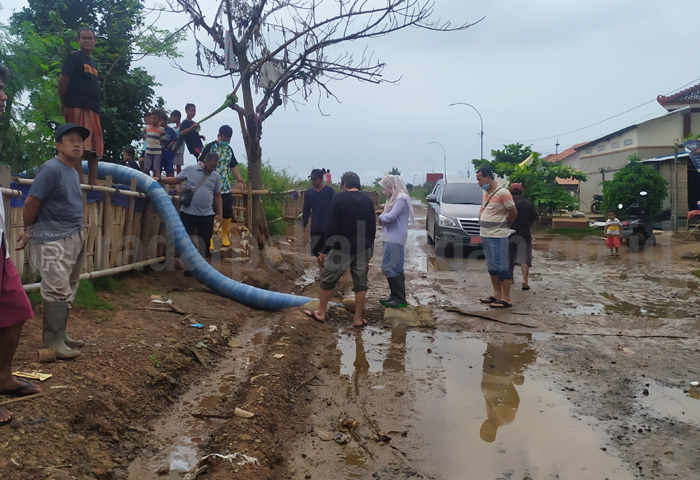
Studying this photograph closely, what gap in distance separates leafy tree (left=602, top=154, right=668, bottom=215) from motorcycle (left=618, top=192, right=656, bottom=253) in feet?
10.2

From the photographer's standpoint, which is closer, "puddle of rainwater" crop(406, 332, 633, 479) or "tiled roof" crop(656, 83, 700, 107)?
"puddle of rainwater" crop(406, 332, 633, 479)

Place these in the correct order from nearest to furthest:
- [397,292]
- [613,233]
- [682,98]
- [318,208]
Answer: [397,292] < [318,208] < [613,233] < [682,98]

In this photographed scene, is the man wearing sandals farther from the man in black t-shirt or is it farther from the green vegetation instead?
the green vegetation

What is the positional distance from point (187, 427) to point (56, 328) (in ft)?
4.25

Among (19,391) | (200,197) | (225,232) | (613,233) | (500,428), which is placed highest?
(200,197)

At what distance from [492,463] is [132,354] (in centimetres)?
293

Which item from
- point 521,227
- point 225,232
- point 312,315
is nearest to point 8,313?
point 312,315

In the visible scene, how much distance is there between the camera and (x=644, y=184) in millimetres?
18953

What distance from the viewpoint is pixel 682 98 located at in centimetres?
2688

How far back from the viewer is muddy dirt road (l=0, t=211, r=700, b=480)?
3.38 meters

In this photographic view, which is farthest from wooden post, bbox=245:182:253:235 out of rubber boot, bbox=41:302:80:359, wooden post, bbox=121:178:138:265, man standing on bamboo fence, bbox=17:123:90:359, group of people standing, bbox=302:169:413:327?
rubber boot, bbox=41:302:80:359

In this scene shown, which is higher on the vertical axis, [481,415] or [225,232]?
[225,232]

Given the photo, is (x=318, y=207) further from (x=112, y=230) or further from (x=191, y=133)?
(x=112, y=230)

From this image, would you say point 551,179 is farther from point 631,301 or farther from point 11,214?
point 11,214
